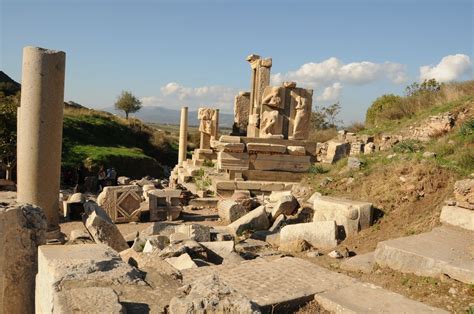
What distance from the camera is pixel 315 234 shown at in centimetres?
802

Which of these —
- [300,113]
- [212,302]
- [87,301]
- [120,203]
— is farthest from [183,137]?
[212,302]

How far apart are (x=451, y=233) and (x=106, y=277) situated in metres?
5.07

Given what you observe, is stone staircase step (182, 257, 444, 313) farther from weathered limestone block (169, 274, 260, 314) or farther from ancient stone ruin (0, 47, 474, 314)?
weathered limestone block (169, 274, 260, 314)

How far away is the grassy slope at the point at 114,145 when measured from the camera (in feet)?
82.6

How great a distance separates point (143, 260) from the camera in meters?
5.36

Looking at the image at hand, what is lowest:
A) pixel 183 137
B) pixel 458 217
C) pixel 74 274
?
pixel 74 274

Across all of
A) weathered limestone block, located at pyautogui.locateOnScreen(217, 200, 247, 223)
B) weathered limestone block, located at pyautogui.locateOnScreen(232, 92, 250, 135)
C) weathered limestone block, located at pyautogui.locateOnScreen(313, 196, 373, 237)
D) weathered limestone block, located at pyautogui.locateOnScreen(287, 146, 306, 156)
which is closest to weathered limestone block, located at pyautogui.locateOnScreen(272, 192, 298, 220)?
weathered limestone block, located at pyautogui.locateOnScreen(217, 200, 247, 223)

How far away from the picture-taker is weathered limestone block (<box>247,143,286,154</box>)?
13859 mm

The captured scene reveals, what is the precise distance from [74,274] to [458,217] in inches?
225

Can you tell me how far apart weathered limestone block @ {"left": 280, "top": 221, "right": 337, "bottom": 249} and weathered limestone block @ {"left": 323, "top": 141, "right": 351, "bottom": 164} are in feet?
29.6

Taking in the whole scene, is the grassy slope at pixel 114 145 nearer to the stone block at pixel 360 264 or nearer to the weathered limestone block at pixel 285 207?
the weathered limestone block at pixel 285 207

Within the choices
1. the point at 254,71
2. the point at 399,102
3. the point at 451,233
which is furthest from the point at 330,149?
the point at 451,233

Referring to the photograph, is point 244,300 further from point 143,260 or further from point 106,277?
point 143,260

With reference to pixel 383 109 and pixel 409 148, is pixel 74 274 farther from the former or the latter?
pixel 383 109
